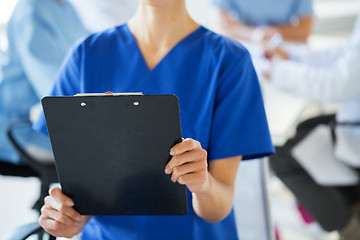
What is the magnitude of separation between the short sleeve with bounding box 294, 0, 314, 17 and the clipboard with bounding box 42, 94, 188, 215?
1274mm

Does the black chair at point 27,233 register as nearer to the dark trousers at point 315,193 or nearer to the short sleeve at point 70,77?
the short sleeve at point 70,77

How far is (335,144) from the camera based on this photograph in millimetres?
1203

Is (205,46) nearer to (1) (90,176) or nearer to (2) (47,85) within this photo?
(1) (90,176)

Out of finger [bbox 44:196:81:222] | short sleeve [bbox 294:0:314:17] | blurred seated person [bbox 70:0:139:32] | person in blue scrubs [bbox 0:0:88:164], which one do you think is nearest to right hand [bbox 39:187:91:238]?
finger [bbox 44:196:81:222]

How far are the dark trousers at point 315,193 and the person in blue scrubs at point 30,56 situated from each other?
74 centimetres

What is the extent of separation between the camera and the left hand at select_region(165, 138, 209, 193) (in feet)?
1.88

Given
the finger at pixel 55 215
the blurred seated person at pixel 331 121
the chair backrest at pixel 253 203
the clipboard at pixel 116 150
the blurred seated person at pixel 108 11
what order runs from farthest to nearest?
the blurred seated person at pixel 108 11 → the blurred seated person at pixel 331 121 → the chair backrest at pixel 253 203 → the finger at pixel 55 215 → the clipboard at pixel 116 150

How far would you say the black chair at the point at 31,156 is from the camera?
47.6 inches

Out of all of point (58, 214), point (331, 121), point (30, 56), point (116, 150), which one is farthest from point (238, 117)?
point (30, 56)

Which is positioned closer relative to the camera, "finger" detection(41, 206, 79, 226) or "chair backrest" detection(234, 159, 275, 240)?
"finger" detection(41, 206, 79, 226)

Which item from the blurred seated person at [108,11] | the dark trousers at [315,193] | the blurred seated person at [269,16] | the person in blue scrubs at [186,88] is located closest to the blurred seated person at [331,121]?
the dark trousers at [315,193]

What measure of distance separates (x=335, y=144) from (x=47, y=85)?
86cm

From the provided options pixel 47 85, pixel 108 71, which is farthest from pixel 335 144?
pixel 47 85

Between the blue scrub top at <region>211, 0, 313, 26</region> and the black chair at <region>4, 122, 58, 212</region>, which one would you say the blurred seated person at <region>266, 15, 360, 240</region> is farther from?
the black chair at <region>4, 122, 58, 212</region>
